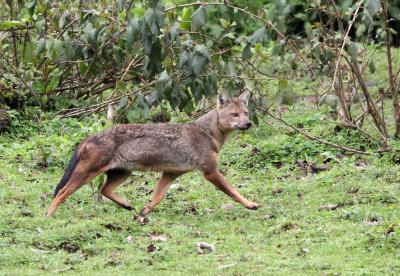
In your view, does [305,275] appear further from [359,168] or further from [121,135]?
Answer: [359,168]

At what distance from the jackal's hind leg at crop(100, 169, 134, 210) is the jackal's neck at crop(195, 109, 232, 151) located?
1242mm

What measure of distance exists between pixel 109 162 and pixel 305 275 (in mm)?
3199

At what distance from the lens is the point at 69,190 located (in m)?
8.29

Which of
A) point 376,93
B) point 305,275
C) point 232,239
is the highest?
point 305,275

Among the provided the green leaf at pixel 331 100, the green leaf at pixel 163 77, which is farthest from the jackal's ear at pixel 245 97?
the green leaf at pixel 331 100

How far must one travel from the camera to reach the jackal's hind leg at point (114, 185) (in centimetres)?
885

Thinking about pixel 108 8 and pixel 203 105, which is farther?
pixel 203 105

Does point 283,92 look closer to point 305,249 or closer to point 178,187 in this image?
point 178,187

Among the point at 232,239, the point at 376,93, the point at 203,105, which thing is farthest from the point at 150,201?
the point at 376,93

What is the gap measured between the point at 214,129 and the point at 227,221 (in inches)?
63.6

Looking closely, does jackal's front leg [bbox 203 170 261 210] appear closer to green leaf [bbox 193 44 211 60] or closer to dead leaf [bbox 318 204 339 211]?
dead leaf [bbox 318 204 339 211]

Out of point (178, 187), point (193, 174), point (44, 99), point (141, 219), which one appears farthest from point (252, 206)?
point (44, 99)

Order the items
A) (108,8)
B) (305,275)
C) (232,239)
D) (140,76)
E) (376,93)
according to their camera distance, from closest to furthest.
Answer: (305,275) → (232,239) → (108,8) → (140,76) → (376,93)

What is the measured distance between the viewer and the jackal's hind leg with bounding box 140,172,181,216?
346 inches
